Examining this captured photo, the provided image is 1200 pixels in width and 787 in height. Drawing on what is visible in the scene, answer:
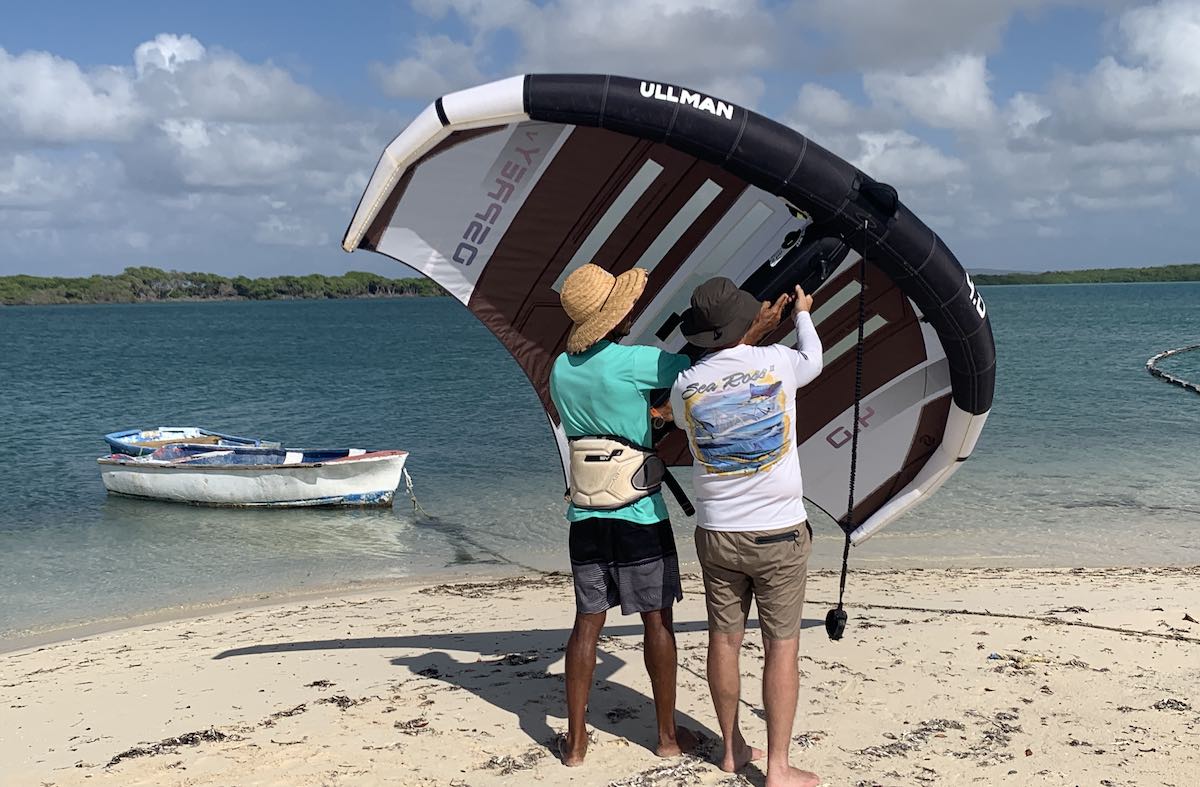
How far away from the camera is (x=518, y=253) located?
4.94 m

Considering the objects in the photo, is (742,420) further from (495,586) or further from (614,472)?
(495,586)

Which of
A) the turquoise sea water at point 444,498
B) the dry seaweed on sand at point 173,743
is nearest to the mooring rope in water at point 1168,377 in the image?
the turquoise sea water at point 444,498

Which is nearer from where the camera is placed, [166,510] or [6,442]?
[166,510]

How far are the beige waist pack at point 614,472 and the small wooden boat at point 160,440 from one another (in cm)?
1426

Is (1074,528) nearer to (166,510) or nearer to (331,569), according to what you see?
(331,569)

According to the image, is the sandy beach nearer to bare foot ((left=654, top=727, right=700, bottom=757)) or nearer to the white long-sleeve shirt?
bare foot ((left=654, top=727, right=700, bottom=757))

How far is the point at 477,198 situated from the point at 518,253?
0.39 metres

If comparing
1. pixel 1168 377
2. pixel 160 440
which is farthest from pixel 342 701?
pixel 1168 377

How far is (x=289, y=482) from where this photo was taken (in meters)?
14.7

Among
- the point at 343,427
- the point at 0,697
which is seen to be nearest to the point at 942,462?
the point at 0,697

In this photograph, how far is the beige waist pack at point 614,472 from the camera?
356cm

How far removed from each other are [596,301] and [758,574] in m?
1.14

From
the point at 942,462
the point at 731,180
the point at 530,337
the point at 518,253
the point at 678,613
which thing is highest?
the point at 731,180

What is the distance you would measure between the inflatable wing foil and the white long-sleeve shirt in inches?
33.0
